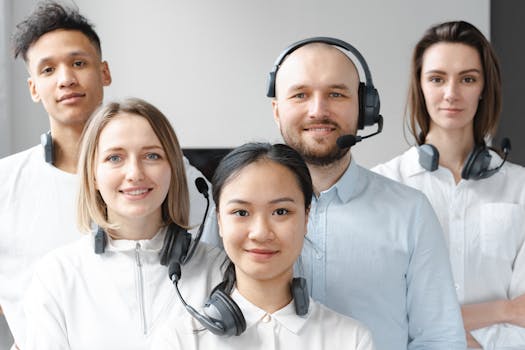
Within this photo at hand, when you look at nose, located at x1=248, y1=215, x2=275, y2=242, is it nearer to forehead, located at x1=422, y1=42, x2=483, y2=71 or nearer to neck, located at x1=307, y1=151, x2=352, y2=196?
neck, located at x1=307, y1=151, x2=352, y2=196

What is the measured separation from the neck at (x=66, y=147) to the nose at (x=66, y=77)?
150 mm

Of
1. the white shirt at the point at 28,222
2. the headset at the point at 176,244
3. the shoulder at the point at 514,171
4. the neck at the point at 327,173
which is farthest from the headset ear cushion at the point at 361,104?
the shoulder at the point at 514,171

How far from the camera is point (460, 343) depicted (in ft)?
6.49

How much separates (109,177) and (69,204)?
21.1 inches

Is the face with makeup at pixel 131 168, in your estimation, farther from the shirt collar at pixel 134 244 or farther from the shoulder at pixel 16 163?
the shoulder at pixel 16 163

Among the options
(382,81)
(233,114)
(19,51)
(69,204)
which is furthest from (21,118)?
(382,81)

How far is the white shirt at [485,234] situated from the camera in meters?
2.60

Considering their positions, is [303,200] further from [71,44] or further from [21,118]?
[21,118]

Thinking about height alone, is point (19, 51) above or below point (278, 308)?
above

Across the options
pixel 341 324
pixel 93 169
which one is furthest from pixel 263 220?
pixel 93 169

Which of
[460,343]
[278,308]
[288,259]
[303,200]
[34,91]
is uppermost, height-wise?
[34,91]

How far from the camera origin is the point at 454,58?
2.67 meters

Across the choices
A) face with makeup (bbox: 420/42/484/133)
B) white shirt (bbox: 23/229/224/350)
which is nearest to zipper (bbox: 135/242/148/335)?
white shirt (bbox: 23/229/224/350)

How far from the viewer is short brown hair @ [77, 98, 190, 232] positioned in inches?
81.8
